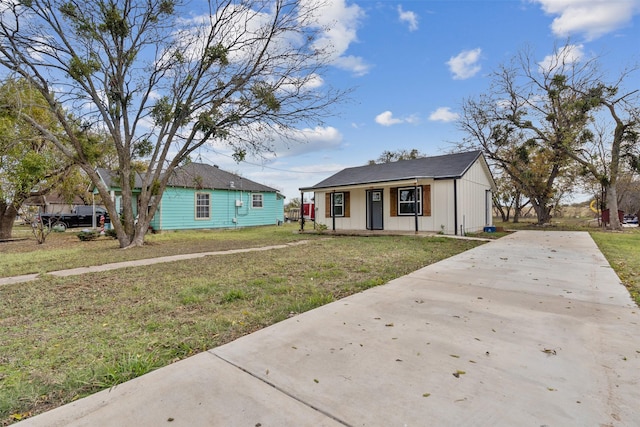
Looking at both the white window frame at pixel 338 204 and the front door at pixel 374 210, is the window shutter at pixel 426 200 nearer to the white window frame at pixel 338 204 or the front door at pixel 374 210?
the front door at pixel 374 210

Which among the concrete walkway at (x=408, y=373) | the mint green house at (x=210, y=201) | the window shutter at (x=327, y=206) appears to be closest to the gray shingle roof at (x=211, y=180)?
the mint green house at (x=210, y=201)

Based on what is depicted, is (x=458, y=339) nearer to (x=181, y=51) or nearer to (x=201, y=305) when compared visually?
(x=201, y=305)

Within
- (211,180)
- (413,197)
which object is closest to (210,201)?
(211,180)

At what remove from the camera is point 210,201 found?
18.2 m

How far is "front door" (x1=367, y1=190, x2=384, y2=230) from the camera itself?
14852 mm

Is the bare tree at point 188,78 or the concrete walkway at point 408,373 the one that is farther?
the bare tree at point 188,78

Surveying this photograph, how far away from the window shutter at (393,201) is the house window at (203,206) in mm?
10335

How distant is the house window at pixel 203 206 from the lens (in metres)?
17.8

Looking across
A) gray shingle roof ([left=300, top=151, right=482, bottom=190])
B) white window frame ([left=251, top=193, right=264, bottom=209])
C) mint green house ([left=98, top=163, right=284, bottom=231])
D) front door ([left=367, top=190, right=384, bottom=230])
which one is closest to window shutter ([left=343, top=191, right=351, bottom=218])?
gray shingle roof ([left=300, top=151, right=482, bottom=190])

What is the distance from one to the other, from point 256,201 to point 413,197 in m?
11.0

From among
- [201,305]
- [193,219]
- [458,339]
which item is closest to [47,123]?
[193,219]

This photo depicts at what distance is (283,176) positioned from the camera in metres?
31.8

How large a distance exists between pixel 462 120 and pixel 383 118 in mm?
6141

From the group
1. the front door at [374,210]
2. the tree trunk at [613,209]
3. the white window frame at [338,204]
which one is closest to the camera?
the front door at [374,210]
